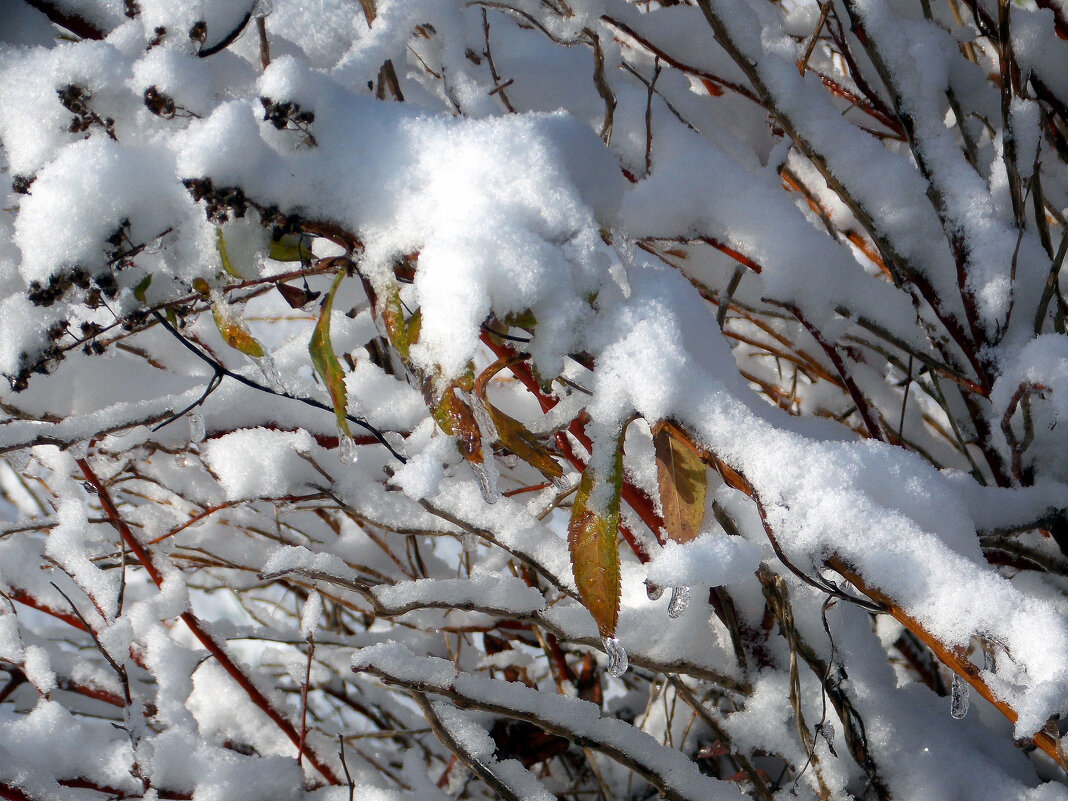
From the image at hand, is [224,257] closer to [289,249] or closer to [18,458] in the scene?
[289,249]

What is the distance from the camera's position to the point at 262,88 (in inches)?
23.1

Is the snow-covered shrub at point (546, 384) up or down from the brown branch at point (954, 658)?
up

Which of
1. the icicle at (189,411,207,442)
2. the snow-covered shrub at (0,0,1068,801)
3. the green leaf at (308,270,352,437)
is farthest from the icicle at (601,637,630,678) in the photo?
the icicle at (189,411,207,442)

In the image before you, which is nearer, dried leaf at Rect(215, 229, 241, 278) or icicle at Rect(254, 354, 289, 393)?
dried leaf at Rect(215, 229, 241, 278)

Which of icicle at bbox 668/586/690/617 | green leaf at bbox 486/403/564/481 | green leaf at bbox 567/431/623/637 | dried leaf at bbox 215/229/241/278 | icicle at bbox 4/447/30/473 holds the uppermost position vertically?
dried leaf at bbox 215/229/241/278

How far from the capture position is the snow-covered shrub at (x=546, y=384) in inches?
23.5

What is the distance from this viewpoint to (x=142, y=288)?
0.67 m

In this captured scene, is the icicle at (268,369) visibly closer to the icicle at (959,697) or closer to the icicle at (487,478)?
the icicle at (487,478)

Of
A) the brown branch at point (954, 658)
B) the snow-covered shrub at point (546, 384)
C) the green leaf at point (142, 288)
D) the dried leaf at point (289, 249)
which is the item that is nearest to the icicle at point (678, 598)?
the snow-covered shrub at point (546, 384)

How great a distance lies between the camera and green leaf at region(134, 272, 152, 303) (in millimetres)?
659

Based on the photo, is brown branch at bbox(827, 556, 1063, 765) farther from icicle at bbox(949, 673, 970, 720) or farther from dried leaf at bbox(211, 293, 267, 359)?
dried leaf at bbox(211, 293, 267, 359)

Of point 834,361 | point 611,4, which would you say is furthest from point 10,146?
point 834,361

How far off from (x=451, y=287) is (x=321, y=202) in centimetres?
15

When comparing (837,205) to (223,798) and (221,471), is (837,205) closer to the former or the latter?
(221,471)
